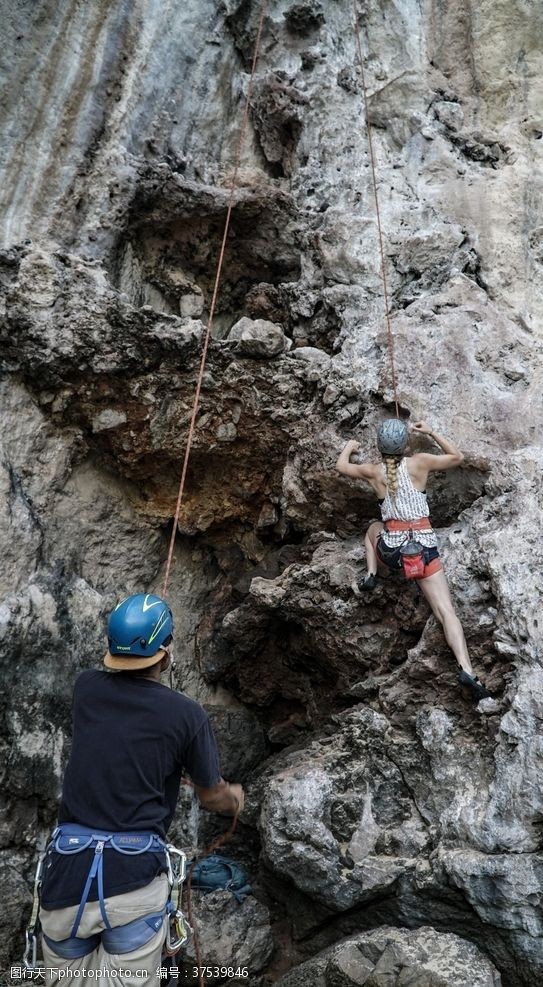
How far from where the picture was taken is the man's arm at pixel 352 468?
5055 millimetres

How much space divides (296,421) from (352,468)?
1.05 metres

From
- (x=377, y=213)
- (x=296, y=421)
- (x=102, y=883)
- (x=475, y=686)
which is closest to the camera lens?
(x=102, y=883)

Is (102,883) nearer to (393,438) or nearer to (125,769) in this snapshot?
(125,769)

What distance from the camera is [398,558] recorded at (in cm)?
471

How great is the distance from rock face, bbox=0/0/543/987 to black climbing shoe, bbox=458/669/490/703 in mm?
138

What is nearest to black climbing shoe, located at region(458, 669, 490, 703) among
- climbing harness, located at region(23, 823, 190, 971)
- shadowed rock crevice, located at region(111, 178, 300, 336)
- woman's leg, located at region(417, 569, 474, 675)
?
woman's leg, located at region(417, 569, 474, 675)

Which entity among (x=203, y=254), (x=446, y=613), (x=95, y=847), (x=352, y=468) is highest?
(x=203, y=254)

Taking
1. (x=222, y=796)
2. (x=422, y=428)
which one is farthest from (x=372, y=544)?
(x=222, y=796)

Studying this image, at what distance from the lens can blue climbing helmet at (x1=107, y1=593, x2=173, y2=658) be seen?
281cm

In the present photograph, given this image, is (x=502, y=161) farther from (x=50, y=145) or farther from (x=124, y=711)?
(x=124, y=711)

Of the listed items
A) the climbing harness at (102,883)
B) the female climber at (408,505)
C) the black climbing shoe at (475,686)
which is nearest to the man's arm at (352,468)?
the female climber at (408,505)

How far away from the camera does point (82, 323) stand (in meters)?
5.69

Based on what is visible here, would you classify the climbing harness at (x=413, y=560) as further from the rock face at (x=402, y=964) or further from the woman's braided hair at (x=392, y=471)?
the rock face at (x=402, y=964)

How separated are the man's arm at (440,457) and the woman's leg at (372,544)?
581 mm
